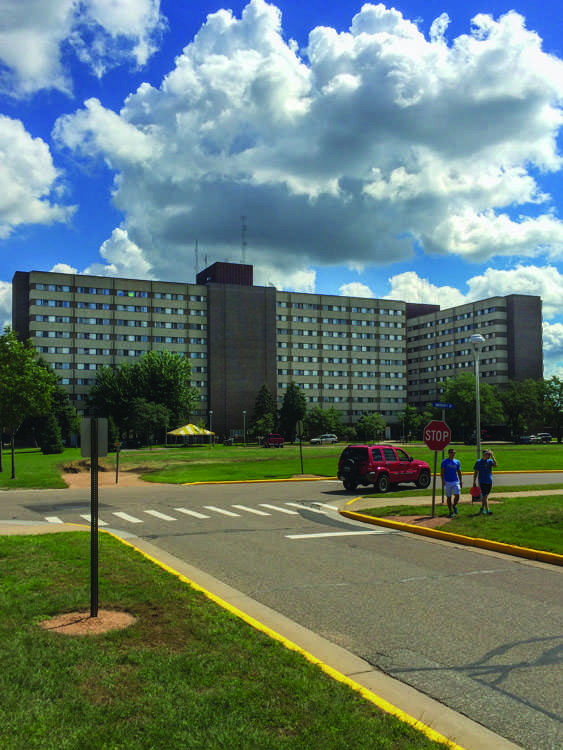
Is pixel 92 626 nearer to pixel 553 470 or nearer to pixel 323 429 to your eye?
A: pixel 553 470

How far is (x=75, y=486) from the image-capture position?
100 ft

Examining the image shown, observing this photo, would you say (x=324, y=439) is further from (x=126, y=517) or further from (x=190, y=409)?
(x=126, y=517)

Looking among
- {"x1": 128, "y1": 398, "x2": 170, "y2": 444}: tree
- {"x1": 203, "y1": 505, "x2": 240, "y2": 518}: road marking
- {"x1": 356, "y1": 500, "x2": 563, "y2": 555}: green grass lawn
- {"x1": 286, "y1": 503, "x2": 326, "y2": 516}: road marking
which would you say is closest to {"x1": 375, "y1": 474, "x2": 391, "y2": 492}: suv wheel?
{"x1": 286, "y1": 503, "x2": 326, "y2": 516}: road marking

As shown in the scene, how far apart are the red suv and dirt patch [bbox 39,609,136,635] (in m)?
18.6

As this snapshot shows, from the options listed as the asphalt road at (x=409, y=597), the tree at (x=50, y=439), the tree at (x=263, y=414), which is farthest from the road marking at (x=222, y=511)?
the tree at (x=263, y=414)

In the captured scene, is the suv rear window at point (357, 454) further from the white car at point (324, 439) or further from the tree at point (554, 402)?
the tree at point (554, 402)

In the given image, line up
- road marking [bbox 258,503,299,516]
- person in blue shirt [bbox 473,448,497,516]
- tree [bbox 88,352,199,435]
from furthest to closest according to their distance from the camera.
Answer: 1. tree [bbox 88,352,199,435]
2. road marking [bbox 258,503,299,516]
3. person in blue shirt [bbox 473,448,497,516]

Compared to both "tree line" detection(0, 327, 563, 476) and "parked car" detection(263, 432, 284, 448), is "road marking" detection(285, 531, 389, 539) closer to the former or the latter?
"tree line" detection(0, 327, 563, 476)

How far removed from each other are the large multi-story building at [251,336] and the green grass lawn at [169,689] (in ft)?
360

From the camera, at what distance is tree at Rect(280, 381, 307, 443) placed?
374 ft

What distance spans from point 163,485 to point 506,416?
320ft

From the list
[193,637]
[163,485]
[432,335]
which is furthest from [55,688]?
[432,335]

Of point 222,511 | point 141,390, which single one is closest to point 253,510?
point 222,511

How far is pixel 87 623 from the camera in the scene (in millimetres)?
7090
